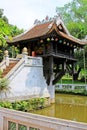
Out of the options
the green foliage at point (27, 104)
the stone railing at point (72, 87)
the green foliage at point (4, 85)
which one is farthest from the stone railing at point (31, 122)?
the stone railing at point (72, 87)

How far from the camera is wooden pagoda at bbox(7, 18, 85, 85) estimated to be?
12.2 metres

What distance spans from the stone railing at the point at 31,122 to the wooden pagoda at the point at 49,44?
27.7 feet

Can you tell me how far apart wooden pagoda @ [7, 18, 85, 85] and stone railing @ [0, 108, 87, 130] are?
8451mm

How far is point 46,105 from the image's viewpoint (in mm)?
12133

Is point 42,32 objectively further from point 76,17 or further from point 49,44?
point 76,17

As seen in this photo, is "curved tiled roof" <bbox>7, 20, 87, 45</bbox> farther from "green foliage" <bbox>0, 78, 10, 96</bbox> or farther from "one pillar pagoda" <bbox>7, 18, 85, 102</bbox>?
"green foliage" <bbox>0, 78, 10, 96</bbox>

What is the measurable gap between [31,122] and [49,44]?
9534mm

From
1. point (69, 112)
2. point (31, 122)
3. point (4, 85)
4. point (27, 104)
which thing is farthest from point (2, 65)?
point (31, 122)

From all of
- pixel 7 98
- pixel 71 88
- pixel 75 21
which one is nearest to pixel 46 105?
pixel 7 98

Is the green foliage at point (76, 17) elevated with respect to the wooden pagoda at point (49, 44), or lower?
elevated

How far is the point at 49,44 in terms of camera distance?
12570 millimetres

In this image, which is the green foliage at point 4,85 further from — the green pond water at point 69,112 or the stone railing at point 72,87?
the stone railing at point 72,87

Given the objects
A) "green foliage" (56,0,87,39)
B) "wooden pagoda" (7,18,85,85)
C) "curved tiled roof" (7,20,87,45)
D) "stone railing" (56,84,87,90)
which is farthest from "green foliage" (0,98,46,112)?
"green foliage" (56,0,87,39)

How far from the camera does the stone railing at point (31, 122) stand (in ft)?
9.07
